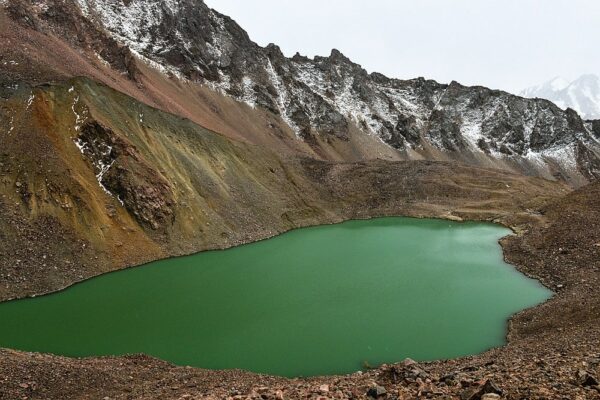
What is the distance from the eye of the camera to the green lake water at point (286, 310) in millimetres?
24250

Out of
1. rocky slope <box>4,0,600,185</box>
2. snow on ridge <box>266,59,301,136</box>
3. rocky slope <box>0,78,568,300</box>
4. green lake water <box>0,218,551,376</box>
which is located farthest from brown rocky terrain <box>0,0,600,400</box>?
green lake water <box>0,218,551,376</box>

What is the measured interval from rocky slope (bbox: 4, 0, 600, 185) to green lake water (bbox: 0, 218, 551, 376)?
146 feet

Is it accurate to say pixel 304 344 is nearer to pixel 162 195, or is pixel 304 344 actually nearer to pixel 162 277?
pixel 162 277

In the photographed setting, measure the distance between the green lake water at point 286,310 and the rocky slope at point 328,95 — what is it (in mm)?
44360

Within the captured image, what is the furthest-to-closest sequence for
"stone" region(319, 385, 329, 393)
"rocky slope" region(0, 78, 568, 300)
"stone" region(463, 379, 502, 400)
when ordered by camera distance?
1. "rocky slope" region(0, 78, 568, 300)
2. "stone" region(319, 385, 329, 393)
3. "stone" region(463, 379, 502, 400)

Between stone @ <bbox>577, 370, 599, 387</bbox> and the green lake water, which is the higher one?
stone @ <bbox>577, 370, 599, 387</bbox>

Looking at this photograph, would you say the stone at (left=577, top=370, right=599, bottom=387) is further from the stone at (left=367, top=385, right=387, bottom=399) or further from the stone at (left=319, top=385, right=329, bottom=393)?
the stone at (left=319, top=385, right=329, bottom=393)

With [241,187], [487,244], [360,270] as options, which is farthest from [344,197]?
[360,270]

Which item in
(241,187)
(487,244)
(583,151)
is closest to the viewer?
(487,244)

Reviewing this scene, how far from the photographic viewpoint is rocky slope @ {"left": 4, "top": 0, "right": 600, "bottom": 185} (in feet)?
287

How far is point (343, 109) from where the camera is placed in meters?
128

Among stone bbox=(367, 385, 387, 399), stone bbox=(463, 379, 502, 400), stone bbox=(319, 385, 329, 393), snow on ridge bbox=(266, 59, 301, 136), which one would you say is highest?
snow on ridge bbox=(266, 59, 301, 136)

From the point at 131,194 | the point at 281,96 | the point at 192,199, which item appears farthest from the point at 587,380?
the point at 281,96

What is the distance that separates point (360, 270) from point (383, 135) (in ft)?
299
